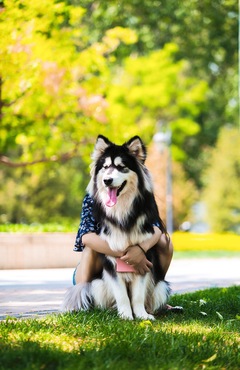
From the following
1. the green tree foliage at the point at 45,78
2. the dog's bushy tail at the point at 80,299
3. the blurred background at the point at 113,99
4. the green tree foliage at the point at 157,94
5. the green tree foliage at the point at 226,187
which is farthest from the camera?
the green tree foliage at the point at 226,187

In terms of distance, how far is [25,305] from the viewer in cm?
793

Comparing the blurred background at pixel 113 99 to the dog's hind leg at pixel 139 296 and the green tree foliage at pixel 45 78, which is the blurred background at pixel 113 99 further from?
the dog's hind leg at pixel 139 296

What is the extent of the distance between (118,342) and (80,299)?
1.58 metres

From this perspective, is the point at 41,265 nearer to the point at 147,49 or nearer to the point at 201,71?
the point at 147,49

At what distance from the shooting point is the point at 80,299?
6.69m

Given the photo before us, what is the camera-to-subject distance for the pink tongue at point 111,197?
6.22 metres

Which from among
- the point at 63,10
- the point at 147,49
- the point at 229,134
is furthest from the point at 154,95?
the point at 63,10

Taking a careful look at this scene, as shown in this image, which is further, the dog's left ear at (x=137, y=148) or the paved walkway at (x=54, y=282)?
the paved walkway at (x=54, y=282)

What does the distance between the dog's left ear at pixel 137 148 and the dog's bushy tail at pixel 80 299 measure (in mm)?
1268

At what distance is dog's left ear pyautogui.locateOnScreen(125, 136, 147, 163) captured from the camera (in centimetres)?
642

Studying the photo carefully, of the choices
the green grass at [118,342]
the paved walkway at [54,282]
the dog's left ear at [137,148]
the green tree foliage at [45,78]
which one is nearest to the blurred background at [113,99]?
the green tree foliage at [45,78]

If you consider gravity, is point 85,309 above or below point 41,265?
above

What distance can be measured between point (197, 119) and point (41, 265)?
26.4 meters

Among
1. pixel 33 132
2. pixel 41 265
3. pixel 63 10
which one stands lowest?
pixel 41 265
